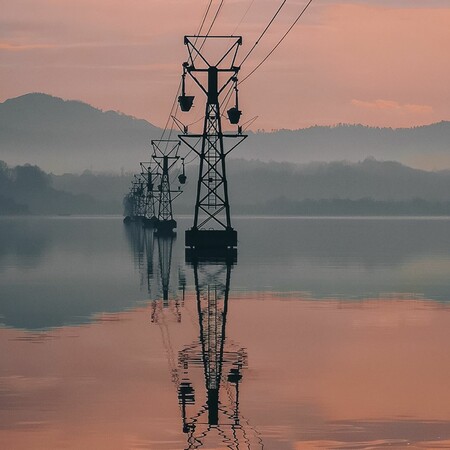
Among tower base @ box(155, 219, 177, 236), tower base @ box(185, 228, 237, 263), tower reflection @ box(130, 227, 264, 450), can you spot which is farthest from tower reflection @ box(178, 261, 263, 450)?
tower base @ box(155, 219, 177, 236)

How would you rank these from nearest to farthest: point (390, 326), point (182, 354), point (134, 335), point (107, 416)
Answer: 1. point (107, 416)
2. point (182, 354)
3. point (134, 335)
4. point (390, 326)

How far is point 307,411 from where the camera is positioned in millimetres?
19828

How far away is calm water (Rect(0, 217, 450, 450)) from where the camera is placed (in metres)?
18.1

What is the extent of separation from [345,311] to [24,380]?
58.6ft

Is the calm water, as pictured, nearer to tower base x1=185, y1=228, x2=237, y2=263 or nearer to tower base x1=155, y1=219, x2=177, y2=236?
tower base x1=185, y1=228, x2=237, y2=263

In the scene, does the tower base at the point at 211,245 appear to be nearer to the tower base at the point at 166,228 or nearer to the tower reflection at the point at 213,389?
the tower reflection at the point at 213,389

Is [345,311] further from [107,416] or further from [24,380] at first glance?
[107,416]

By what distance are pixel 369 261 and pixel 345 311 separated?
4007cm

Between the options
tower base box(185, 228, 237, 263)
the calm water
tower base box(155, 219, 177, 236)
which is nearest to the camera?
the calm water

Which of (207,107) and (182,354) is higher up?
(207,107)

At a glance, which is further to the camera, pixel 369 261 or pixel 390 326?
pixel 369 261

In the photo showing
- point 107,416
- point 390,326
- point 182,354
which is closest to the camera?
point 107,416

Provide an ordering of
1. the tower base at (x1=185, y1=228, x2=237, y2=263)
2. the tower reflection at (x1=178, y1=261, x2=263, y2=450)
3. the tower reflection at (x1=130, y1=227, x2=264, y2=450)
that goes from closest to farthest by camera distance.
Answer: the tower reflection at (x1=178, y1=261, x2=263, y2=450) < the tower reflection at (x1=130, y1=227, x2=264, y2=450) < the tower base at (x1=185, y1=228, x2=237, y2=263)

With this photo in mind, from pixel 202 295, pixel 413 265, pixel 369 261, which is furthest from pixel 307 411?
pixel 369 261
